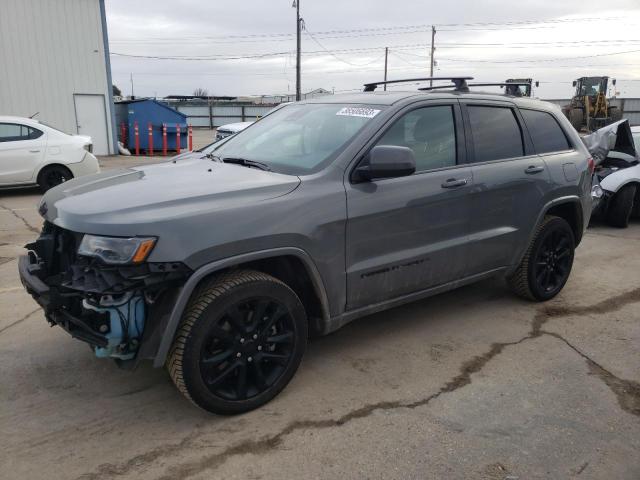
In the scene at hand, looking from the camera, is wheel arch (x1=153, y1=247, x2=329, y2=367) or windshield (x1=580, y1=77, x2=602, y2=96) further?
windshield (x1=580, y1=77, x2=602, y2=96)

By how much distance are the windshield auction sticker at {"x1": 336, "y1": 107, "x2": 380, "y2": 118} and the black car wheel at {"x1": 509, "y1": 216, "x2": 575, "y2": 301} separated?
1.88m

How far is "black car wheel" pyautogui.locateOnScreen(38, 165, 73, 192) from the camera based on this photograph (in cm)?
1039

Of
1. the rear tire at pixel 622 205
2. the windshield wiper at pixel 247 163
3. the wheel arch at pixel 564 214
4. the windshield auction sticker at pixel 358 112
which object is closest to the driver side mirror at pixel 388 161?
the windshield auction sticker at pixel 358 112

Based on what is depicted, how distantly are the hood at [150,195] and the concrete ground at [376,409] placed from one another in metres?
1.08

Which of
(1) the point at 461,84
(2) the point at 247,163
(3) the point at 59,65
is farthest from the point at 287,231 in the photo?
(3) the point at 59,65

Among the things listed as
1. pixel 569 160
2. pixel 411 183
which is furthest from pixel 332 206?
pixel 569 160

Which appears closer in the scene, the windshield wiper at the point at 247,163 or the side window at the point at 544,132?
the windshield wiper at the point at 247,163

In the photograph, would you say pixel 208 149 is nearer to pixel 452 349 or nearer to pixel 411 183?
pixel 411 183

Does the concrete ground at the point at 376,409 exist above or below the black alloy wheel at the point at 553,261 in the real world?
below

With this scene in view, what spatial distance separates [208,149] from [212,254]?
5.77 ft

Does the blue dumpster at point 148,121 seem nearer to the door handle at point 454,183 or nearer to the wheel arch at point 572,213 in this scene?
the wheel arch at point 572,213

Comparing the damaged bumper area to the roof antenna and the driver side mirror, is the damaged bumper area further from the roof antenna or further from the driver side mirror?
the roof antenna

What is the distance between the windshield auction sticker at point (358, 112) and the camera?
3.54m

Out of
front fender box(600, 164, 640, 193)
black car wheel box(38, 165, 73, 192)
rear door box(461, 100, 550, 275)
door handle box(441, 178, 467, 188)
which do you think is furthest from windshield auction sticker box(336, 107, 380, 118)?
black car wheel box(38, 165, 73, 192)
